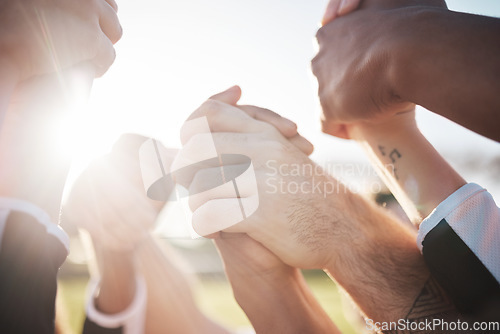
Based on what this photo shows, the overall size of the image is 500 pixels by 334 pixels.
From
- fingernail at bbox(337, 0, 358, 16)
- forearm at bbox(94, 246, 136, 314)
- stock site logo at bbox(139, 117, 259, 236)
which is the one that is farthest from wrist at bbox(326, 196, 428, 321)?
forearm at bbox(94, 246, 136, 314)

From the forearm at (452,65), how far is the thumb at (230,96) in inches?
24.2

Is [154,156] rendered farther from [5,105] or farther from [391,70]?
[391,70]

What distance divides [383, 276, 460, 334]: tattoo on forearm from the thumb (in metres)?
1.00

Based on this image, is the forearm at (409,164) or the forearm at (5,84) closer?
the forearm at (5,84)

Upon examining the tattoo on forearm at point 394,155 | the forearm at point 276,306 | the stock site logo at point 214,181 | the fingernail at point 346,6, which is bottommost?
the forearm at point 276,306

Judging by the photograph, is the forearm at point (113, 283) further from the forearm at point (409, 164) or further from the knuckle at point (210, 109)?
the forearm at point (409, 164)

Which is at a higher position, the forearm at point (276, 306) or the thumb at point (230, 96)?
the thumb at point (230, 96)

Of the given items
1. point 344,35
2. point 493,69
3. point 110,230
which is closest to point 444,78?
point 493,69

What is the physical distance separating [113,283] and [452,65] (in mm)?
2278

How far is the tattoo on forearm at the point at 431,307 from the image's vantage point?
107 cm

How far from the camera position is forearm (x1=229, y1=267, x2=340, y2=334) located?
1084 mm

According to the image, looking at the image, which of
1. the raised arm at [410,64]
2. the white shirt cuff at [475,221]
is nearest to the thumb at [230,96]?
the raised arm at [410,64]

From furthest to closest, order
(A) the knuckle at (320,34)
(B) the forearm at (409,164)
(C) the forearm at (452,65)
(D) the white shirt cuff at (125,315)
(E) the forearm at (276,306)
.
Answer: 1. (D) the white shirt cuff at (125,315)
2. (A) the knuckle at (320,34)
3. (B) the forearm at (409,164)
4. (E) the forearm at (276,306)
5. (C) the forearm at (452,65)

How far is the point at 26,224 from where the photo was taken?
0.75 m
